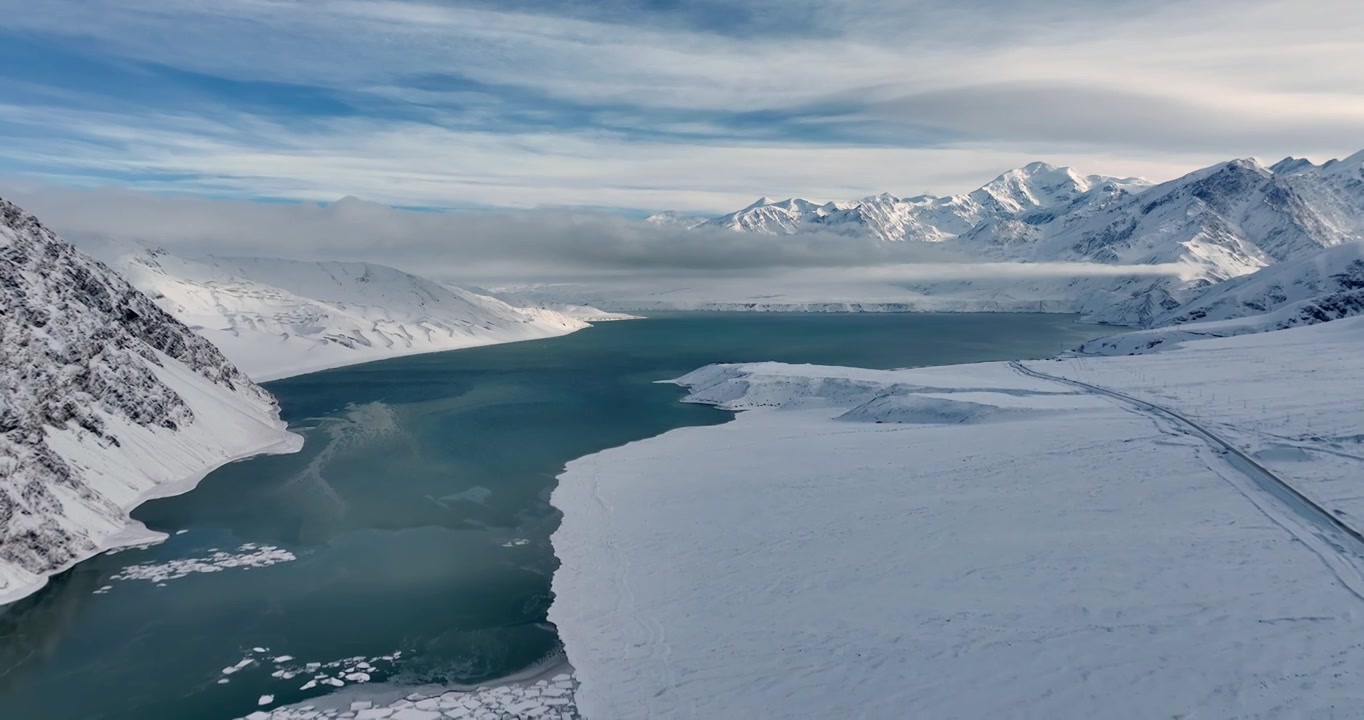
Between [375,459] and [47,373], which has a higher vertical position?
[47,373]

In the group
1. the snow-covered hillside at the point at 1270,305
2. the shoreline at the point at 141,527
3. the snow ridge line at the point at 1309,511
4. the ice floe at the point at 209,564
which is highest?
the snow-covered hillside at the point at 1270,305

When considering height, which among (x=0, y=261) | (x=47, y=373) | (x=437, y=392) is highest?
(x=0, y=261)

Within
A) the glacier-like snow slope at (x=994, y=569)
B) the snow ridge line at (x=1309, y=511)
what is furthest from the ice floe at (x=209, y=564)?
the snow ridge line at (x=1309, y=511)

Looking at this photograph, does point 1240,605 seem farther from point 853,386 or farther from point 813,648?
point 853,386

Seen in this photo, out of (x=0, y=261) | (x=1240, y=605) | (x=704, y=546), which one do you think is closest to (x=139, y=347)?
(x=0, y=261)

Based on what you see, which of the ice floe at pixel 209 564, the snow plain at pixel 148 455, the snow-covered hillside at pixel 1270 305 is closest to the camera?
the ice floe at pixel 209 564

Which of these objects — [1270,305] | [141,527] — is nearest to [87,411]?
[141,527]

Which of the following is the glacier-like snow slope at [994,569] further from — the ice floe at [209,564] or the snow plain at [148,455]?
the snow plain at [148,455]
